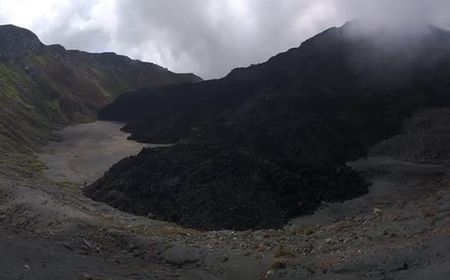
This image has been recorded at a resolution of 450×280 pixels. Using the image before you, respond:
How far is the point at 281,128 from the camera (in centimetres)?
4784

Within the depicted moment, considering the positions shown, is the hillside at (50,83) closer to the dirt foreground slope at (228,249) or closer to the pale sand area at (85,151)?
the pale sand area at (85,151)

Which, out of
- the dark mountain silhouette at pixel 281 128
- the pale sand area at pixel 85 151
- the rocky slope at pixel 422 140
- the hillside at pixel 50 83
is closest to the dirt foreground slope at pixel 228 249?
the dark mountain silhouette at pixel 281 128

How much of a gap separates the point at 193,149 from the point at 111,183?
20.2 feet

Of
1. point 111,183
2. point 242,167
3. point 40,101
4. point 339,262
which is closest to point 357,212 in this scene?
point 242,167

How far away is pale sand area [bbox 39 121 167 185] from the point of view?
47250 millimetres

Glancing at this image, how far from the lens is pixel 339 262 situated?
1493 cm

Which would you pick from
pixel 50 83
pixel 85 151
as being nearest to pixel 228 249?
pixel 85 151

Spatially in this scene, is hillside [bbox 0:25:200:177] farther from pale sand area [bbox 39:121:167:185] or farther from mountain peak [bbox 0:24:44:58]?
pale sand area [bbox 39:121:167:185]

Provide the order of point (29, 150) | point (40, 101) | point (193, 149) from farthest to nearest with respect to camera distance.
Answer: point (40, 101) < point (29, 150) < point (193, 149)

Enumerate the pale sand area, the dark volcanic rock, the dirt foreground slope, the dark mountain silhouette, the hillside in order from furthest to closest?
the hillside < the pale sand area < the dark mountain silhouette < the dark volcanic rock < the dirt foreground slope

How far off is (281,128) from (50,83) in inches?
2444

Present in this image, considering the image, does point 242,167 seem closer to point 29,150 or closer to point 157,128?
point 29,150

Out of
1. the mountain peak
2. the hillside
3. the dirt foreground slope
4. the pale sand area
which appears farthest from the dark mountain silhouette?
the mountain peak

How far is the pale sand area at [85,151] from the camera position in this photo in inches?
1860
